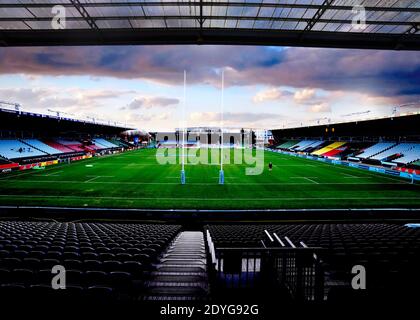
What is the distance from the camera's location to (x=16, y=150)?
4541 cm

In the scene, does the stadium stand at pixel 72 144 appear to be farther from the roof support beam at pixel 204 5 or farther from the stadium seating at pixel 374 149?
the stadium seating at pixel 374 149

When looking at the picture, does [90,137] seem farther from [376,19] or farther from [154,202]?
[376,19]

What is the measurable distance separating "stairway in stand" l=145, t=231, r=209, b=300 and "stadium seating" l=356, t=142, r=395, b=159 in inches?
2165

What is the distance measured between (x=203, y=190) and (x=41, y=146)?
45.4 m

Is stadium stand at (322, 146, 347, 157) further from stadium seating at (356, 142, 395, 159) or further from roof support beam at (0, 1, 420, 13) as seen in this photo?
roof support beam at (0, 1, 420, 13)

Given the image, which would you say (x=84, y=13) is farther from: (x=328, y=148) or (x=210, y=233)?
(x=328, y=148)

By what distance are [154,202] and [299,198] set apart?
12.9 meters

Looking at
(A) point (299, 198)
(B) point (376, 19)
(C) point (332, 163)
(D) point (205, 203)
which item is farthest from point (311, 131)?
(B) point (376, 19)

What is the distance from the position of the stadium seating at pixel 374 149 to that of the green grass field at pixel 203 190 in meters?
19.9

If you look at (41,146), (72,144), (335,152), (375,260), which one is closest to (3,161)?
(41,146)

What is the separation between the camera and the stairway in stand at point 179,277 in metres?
5.11

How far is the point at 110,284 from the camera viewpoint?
4.58 m

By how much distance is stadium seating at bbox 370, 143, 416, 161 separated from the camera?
156 ft

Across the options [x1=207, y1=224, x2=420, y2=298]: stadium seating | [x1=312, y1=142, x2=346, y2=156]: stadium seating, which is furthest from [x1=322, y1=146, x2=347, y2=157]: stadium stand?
[x1=207, y1=224, x2=420, y2=298]: stadium seating
